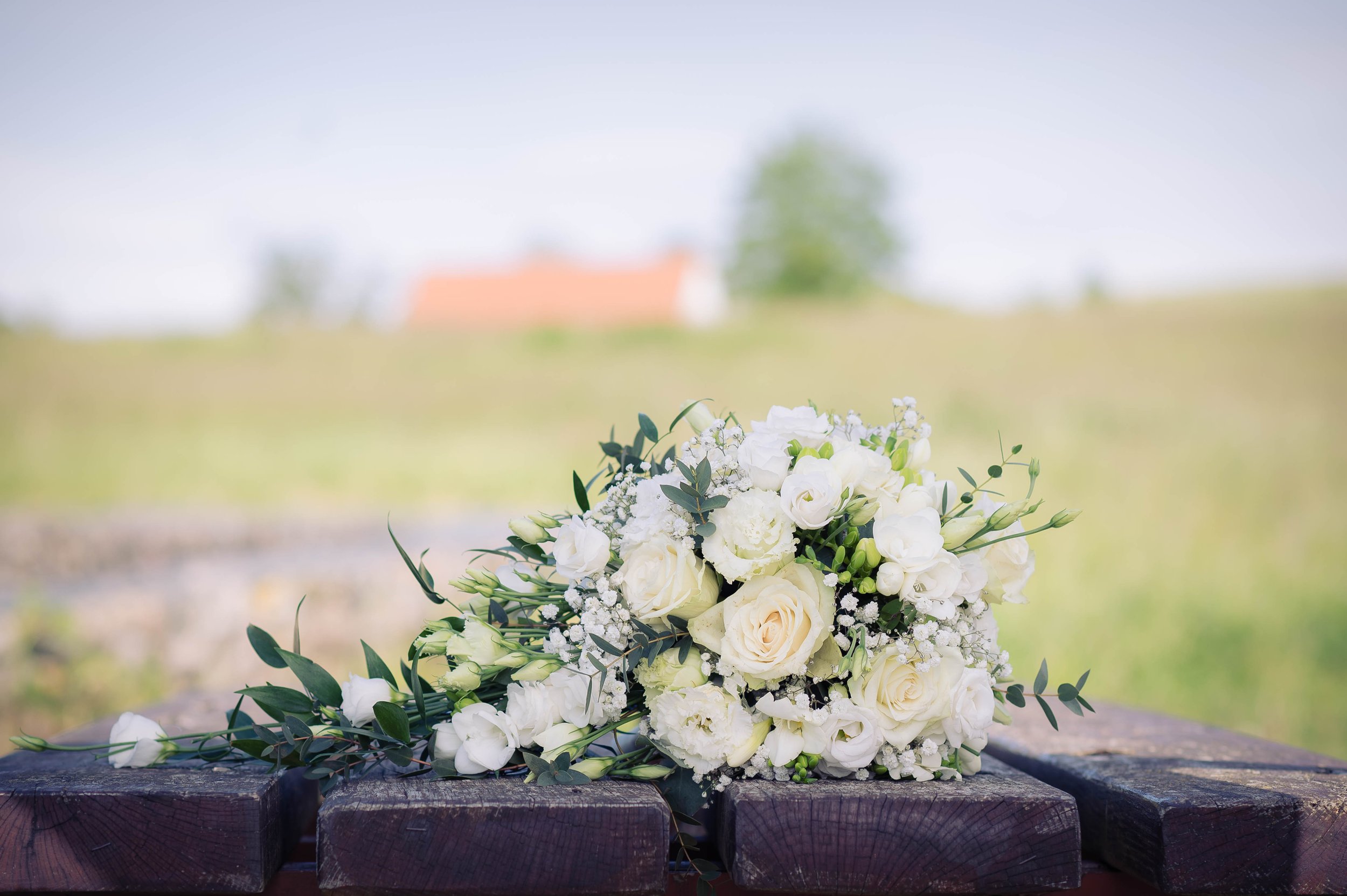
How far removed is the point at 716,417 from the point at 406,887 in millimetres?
767

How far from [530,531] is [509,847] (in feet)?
1.55

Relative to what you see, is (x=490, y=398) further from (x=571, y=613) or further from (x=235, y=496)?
(x=571, y=613)

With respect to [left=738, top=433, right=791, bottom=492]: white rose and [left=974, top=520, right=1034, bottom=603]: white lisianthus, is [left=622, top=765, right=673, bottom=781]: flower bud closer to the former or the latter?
[left=738, top=433, right=791, bottom=492]: white rose

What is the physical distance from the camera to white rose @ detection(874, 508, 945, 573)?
3.71 ft

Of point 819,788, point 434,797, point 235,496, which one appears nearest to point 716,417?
point 819,788

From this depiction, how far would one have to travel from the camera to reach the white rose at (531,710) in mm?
1177

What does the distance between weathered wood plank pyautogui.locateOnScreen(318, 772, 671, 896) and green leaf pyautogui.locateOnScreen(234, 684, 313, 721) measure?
0.29 m

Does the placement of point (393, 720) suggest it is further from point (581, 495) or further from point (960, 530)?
point (960, 530)

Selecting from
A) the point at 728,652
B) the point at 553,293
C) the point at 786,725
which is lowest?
the point at 786,725

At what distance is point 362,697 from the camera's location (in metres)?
1.20

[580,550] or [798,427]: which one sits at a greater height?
[798,427]

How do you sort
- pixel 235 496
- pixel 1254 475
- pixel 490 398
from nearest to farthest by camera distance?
pixel 1254 475 < pixel 235 496 < pixel 490 398

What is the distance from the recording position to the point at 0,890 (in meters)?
1.05

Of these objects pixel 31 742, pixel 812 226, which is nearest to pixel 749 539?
pixel 31 742
